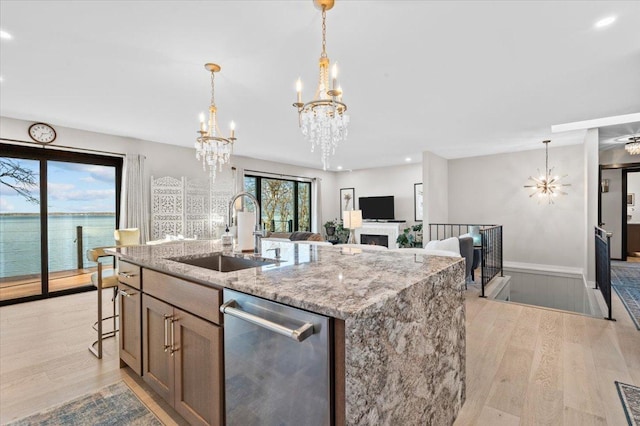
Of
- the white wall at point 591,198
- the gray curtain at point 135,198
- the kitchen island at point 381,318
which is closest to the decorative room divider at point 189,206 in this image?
the gray curtain at point 135,198

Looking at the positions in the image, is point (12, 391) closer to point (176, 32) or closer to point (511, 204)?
point (176, 32)

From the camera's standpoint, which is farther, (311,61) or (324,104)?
(311,61)

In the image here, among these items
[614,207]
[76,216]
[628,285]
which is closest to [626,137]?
[614,207]

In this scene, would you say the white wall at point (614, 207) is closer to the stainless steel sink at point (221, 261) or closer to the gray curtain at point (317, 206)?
the gray curtain at point (317, 206)

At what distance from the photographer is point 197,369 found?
144cm

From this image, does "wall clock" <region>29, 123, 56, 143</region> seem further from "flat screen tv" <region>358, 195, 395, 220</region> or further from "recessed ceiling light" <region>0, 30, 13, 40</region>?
"flat screen tv" <region>358, 195, 395, 220</region>

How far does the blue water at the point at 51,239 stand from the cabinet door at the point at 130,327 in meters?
3.39

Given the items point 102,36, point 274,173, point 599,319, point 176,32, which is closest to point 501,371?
point 599,319

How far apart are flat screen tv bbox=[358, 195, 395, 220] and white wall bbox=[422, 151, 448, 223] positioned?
145 centimetres

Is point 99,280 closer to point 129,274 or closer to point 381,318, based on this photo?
point 129,274

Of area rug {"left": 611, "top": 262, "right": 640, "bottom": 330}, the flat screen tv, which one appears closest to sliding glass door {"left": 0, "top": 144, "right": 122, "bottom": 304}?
the flat screen tv

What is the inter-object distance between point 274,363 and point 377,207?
303 inches

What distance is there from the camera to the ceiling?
2.00 metres

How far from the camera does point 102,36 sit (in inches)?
88.2
